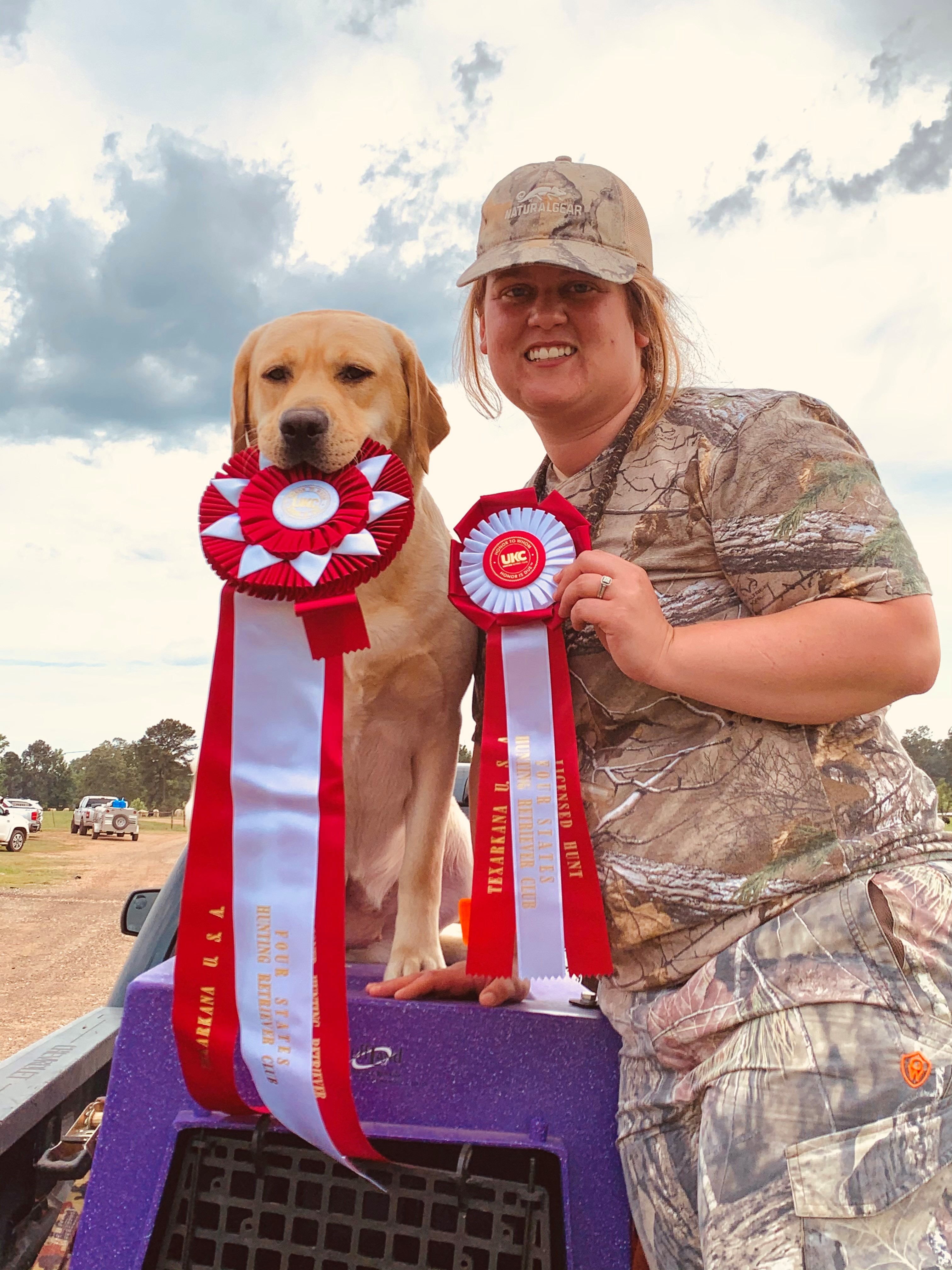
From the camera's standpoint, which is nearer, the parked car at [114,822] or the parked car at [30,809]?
the parked car at [30,809]

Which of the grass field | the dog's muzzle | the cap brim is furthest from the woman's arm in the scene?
the grass field

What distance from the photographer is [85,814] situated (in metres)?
32.4

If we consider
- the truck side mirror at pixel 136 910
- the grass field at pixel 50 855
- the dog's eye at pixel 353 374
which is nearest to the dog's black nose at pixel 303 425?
the dog's eye at pixel 353 374

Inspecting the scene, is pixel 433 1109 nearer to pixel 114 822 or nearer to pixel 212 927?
pixel 212 927

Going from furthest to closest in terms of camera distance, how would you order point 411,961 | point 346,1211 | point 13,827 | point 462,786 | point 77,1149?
point 13,827 → point 462,786 → point 77,1149 → point 411,961 → point 346,1211

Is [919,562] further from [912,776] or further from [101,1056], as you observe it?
[101,1056]

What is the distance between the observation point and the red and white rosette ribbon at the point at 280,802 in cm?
152

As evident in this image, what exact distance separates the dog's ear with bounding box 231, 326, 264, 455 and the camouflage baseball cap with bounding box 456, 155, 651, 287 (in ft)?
1.64

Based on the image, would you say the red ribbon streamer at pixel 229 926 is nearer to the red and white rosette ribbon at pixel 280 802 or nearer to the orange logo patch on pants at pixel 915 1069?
the red and white rosette ribbon at pixel 280 802

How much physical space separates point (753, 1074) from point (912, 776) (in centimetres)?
53

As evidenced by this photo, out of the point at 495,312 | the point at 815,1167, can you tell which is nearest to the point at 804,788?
the point at 815,1167

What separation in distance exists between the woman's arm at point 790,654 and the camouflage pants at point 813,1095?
0.26 m

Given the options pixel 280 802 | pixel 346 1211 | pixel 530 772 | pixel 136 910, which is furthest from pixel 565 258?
pixel 136 910

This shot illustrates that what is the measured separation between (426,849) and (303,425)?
34.8 inches
